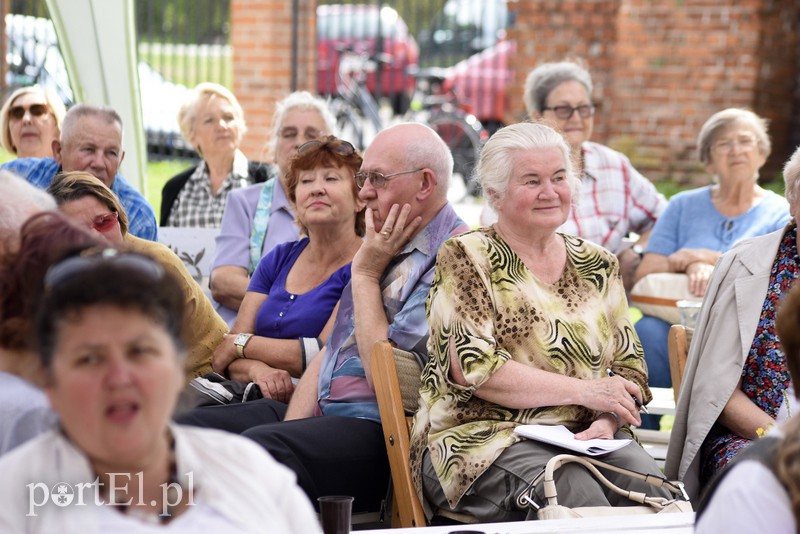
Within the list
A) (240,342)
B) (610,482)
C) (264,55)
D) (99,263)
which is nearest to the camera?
(99,263)

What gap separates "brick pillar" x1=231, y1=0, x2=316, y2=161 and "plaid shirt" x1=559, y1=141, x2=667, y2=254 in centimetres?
565

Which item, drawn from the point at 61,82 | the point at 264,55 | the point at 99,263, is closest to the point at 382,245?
the point at 99,263

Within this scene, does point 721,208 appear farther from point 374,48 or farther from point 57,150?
point 374,48

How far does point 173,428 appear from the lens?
1698 millimetres

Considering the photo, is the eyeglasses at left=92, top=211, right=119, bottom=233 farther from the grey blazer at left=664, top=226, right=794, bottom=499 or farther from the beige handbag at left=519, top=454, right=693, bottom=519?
the grey blazer at left=664, top=226, right=794, bottom=499

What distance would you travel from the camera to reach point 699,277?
498 centimetres

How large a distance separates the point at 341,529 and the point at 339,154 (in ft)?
6.24

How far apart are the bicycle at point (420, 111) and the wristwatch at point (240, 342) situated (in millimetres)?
6942

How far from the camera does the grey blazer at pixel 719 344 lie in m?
3.41

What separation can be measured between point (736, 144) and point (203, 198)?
8.72ft

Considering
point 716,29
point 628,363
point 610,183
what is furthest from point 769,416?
point 716,29

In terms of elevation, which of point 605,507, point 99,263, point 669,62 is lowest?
point 605,507

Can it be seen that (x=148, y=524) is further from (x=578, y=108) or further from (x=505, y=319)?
(x=578, y=108)

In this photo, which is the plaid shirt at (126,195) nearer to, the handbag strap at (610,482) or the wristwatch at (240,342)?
the wristwatch at (240,342)
